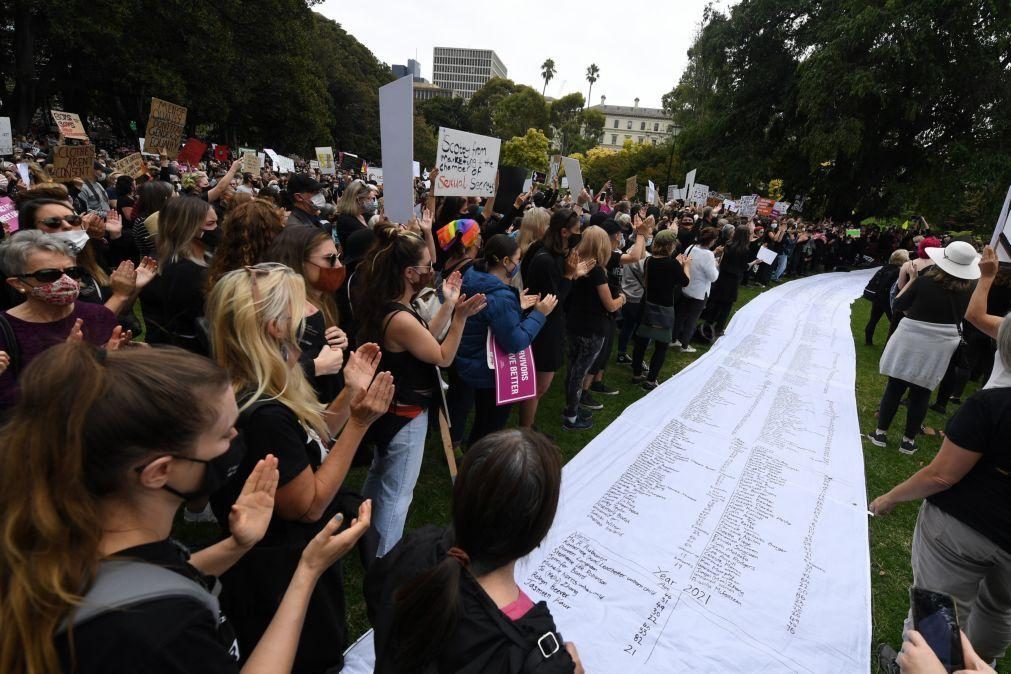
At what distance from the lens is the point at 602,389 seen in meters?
6.16

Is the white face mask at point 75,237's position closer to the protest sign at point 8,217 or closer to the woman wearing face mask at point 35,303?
the woman wearing face mask at point 35,303

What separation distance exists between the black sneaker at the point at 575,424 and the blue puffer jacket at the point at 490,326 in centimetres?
163

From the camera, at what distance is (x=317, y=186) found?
196 inches

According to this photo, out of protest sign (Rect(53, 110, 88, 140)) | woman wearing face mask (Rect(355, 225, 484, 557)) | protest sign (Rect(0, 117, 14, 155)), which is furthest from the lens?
protest sign (Rect(0, 117, 14, 155))

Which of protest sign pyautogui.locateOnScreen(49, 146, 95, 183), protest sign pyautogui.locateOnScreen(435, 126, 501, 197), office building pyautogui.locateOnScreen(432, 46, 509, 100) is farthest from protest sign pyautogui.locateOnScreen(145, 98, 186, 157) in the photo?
office building pyautogui.locateOnScreen(432, 46, 509, 100)

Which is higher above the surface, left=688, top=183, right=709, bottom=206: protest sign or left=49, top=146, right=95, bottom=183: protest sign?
left=688, top=183, right=709, bottom=206: protest sign

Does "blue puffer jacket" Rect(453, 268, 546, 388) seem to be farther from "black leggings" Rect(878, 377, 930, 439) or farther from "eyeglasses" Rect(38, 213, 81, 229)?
"black leggings" Rect(878, 377, 930, 439)

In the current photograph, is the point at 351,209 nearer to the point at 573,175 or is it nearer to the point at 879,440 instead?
the point at 573,175

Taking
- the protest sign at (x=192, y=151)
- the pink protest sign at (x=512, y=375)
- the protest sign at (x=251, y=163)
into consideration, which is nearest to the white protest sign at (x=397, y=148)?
the pink protest sign at (x=512, y=375)

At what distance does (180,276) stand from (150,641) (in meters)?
2.64

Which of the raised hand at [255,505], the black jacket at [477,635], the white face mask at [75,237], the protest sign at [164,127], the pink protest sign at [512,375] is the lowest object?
the pink protest sign at [512,375]

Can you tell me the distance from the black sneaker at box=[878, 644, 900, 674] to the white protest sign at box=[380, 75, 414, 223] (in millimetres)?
4167

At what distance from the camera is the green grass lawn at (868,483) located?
3.16 m

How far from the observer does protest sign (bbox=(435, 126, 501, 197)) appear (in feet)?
17.6
